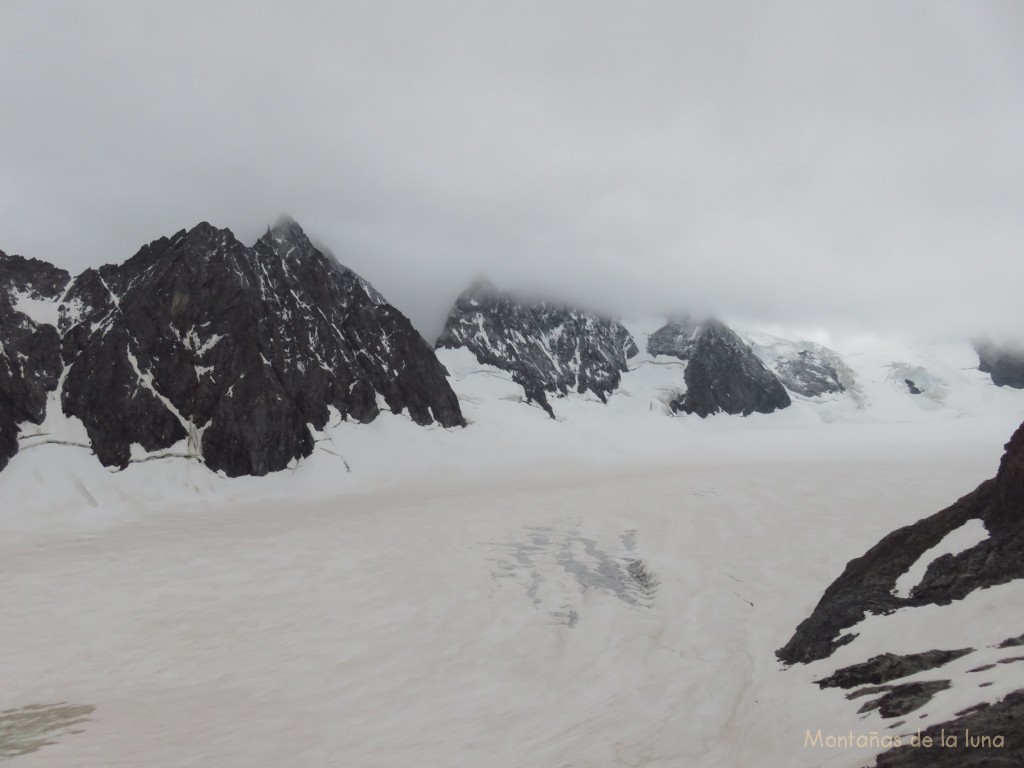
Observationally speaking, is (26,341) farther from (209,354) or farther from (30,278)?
(209,354)

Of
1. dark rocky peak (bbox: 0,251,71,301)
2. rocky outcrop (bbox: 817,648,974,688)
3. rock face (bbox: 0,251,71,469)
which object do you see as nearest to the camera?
rocky outcrop (bbox: 817,648,974,688)

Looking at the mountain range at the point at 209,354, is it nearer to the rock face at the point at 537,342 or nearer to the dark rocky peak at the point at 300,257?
the dark rocky peak at the point at 300,257

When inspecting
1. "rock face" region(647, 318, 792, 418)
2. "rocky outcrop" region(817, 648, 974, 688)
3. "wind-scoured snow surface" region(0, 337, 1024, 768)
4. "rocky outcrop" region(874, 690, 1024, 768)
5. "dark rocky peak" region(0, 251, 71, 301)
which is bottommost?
"wind-scoured snow surface" region(0, 337, 1024, 768)

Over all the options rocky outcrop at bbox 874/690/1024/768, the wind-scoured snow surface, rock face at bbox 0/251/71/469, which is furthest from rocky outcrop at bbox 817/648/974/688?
rock face at bbox 0/251/71/469

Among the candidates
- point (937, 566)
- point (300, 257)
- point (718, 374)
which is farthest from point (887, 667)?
point (718, 374)

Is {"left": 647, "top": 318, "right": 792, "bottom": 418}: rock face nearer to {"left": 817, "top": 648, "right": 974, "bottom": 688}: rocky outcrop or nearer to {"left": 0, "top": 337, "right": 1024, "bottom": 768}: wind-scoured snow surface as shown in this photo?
{"left": 0, "top": 337, "right": 1024, "bottom": 768}: wind-scoured snow surface

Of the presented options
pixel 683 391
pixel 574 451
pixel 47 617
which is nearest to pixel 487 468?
pixel 574 451

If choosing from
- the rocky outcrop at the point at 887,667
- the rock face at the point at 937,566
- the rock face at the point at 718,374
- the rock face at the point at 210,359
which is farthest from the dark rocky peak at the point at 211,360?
the rock face at the point at 718,374

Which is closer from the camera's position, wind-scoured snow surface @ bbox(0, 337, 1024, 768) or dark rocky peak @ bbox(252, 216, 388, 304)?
wind-scoured snow surface @ bbox(0, 337, 1024, 768)
